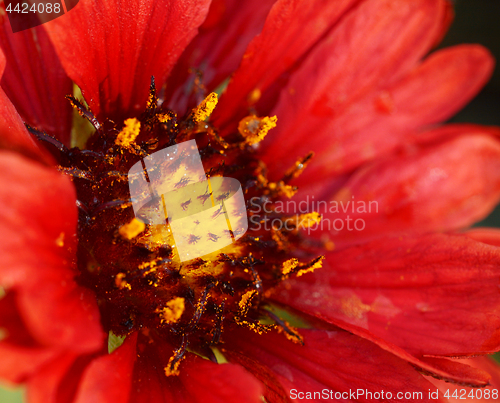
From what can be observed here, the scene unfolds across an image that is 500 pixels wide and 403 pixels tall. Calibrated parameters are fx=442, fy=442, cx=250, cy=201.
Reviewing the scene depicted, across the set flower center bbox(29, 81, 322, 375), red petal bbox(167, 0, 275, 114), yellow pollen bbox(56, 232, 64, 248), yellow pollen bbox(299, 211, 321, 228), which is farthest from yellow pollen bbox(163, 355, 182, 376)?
red petal bbox(167, 0, 275, 114)

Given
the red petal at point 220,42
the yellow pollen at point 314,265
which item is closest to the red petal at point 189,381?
the yellow pollen at point 314,265

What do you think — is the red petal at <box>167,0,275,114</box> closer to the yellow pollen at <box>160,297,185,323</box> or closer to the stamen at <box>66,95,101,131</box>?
the stamen at <box>66,95,101,131</box>

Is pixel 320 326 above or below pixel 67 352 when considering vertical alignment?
below

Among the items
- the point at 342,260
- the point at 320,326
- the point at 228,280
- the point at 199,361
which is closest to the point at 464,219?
the point at 342,260

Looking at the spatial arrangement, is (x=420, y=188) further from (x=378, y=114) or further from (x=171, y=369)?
(x=171, y=369)

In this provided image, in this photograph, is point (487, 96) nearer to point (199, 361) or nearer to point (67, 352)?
point (199, 361)

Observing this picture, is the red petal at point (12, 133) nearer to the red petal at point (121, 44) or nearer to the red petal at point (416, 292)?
the red petal at point (121, 44)
